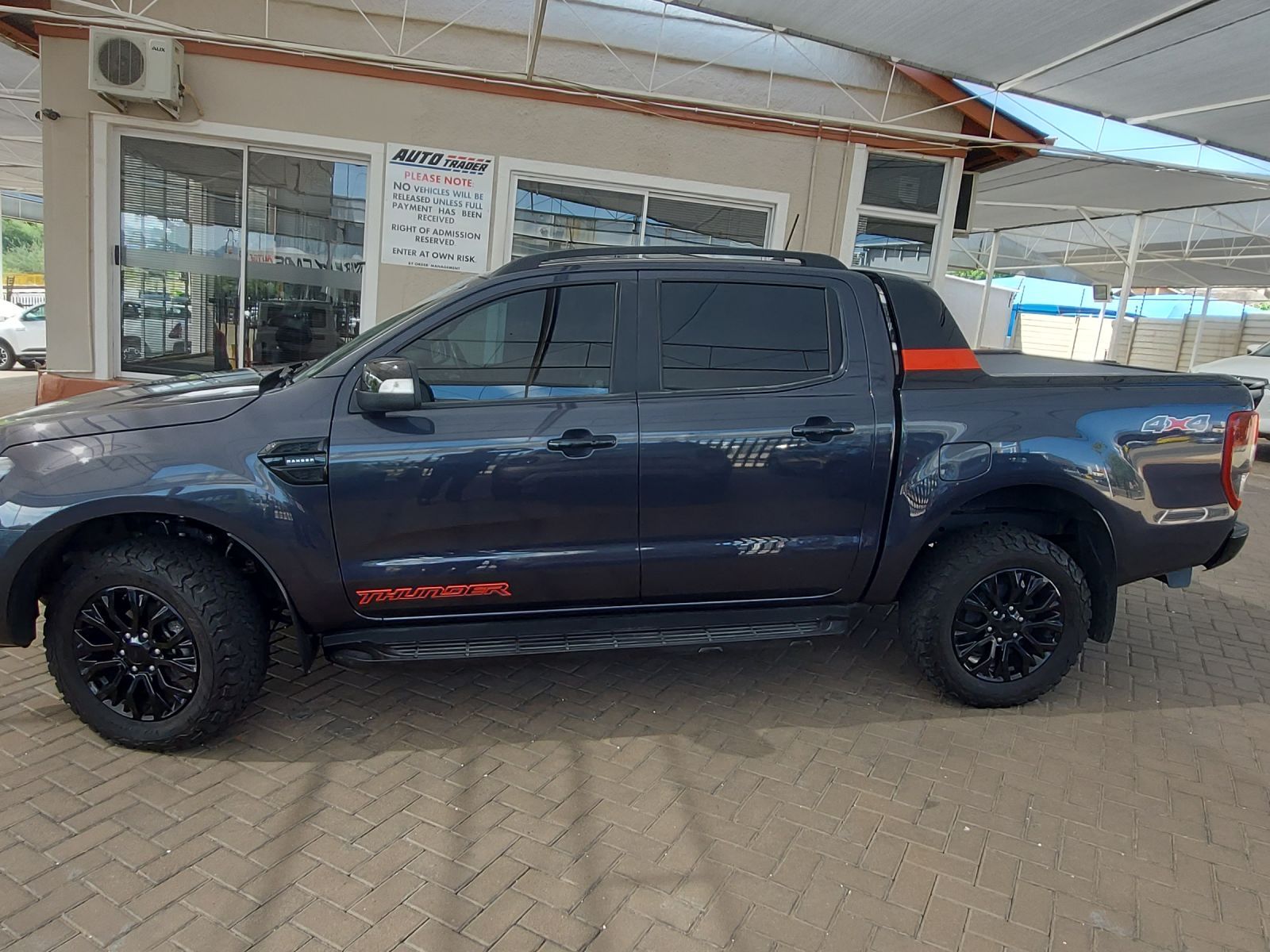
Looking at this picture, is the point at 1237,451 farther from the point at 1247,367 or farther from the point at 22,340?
the point at 22,340

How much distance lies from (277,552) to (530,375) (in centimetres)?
118

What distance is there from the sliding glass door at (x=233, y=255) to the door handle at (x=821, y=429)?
5.75 metres

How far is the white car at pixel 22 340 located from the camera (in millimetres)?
14906

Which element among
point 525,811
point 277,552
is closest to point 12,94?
point 277,552

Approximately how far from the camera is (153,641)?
116 inches

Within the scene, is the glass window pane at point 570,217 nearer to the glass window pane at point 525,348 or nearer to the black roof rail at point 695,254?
the black roof rail at point 695,254

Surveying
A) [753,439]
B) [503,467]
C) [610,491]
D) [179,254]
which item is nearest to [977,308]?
[179,254]

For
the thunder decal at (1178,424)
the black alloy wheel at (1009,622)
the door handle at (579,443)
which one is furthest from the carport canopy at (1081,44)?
the door handle at (579,443)

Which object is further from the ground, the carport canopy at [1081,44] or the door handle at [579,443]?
the carport canopy at [1081,44]

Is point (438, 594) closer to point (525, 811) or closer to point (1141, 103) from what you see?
point (525, 811)

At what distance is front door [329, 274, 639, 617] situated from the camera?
2998 mm

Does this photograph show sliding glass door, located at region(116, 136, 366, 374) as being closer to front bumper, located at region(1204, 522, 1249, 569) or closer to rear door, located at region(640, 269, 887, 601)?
rear door, located at region(640, 269, 887, 601)

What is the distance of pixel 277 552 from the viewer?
9.71 feet

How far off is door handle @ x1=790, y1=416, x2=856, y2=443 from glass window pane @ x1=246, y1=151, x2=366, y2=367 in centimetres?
572
